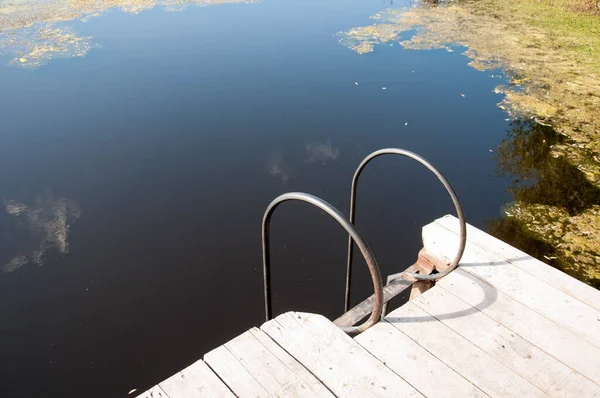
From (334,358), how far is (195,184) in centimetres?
283

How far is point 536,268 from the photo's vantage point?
1.84 meters

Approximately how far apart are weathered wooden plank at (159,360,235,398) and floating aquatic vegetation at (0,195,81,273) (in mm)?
2396

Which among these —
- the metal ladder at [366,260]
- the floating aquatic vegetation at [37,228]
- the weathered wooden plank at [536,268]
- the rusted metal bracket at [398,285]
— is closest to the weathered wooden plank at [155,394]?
the metal ladder at [366,260]

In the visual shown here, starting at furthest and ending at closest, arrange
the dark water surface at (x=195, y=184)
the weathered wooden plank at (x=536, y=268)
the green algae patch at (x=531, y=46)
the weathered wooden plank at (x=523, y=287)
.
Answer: the green algae patch at (x=531, y=46) < the dark water surface at (x=195, y=184) < the weathered wooden plank at (x=536, y=268) < the weathered wooden plank at (x=523, y=287)

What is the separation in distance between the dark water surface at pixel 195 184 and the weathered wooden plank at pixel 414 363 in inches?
57.8

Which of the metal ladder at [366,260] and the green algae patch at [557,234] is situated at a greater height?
the metal ladder at [366,260]

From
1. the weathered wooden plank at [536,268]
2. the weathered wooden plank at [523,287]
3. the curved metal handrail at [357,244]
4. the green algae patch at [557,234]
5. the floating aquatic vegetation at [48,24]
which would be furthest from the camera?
the floating aquatic vegetation at [48,24]

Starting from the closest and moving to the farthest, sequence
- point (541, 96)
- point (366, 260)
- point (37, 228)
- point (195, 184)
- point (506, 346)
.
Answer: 1. point (366, 260)
2. point (506, 346)
3. point (37, 228)
4. point (195, 184)
5. point (541, 96)

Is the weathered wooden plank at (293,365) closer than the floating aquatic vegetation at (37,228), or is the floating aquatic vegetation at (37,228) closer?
the weathered wooden plank at (293,365)

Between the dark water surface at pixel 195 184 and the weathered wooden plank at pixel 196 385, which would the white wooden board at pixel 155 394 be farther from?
the dark water surface at pixel 195 184

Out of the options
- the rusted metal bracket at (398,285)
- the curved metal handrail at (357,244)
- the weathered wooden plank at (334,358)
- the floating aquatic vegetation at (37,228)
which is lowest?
the floating aquatic vegetation at (37,228)

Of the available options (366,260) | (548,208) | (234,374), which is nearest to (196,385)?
(234,374)

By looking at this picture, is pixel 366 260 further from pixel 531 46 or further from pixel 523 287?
pixel 531 46

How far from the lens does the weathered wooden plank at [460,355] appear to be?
1.38m
